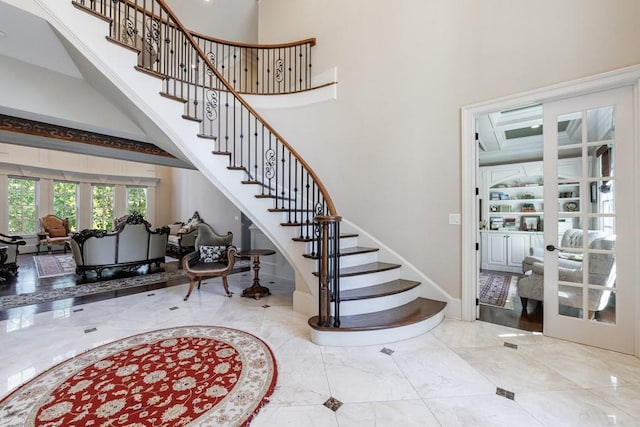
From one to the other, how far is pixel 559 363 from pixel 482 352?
55 cm

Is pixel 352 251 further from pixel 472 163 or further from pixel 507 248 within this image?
pixel 507 248

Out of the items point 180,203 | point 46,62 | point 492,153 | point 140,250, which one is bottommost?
point 140,250

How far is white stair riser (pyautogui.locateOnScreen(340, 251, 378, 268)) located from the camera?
10.8ft

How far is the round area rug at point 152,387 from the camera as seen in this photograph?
161cm

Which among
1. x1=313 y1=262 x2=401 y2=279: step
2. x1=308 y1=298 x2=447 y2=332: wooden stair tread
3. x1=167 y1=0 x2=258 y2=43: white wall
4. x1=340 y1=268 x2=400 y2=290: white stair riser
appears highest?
x1=167 y1=0 x2=258 y2=43: white wall

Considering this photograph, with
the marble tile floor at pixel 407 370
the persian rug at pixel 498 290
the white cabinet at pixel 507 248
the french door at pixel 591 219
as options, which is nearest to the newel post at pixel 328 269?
the marble tile floor at pixel 407 370

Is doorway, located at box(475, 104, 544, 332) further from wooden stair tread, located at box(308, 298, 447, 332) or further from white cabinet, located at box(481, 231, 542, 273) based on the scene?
wooden stair tread, located at box(308, 298, 447, 332)

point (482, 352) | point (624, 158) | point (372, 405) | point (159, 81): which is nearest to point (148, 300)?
point (159, 81)

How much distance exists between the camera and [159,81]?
10.1ft

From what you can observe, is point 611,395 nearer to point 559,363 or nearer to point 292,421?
point 559,363


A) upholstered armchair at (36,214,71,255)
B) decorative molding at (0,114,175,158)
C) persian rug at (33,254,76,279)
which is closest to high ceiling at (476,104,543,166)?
decorative molding at (0,114,175,158)

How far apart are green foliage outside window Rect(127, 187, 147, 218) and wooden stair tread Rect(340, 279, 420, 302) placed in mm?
10567

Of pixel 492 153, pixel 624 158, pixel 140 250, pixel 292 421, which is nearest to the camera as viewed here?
pixel 292 421

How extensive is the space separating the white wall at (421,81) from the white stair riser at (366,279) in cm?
44
